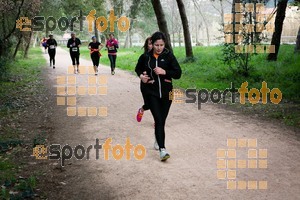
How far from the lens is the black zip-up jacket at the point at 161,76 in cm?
611

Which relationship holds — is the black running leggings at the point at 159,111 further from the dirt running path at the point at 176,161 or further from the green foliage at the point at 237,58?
the green foliage at the point at 237,58

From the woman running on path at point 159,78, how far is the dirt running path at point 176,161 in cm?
60

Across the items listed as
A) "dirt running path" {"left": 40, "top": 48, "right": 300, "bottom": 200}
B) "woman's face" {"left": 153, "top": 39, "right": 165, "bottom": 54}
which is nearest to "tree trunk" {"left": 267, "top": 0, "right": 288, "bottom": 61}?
"dirt running path" {"left": 40, "top": 48, "right": 300, "bottom": 200}

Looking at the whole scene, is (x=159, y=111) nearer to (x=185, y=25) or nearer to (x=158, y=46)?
(x=158, y=46)

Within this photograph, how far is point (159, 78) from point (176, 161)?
4.68ft

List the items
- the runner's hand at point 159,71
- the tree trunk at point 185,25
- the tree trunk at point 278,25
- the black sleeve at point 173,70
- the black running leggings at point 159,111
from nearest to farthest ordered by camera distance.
Answer: the runner's hand at point 159,71
the black sleeve at point 173,70
the black running leggings at point 159,111
the tree trunk at point 278,25
the tree trunk at point 185,25

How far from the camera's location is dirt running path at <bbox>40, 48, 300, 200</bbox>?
5.01m

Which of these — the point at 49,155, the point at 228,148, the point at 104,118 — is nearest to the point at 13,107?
the point at 104,118

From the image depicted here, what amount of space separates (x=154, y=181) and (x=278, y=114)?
525 cm

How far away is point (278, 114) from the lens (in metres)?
9.38

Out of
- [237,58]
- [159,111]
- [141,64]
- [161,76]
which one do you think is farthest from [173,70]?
[237,58]

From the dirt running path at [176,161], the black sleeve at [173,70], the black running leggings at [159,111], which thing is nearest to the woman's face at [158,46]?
the black sleeve at [173,70]

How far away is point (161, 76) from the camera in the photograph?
6152 millimetres

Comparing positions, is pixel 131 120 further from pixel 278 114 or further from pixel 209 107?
pixel 278 114
